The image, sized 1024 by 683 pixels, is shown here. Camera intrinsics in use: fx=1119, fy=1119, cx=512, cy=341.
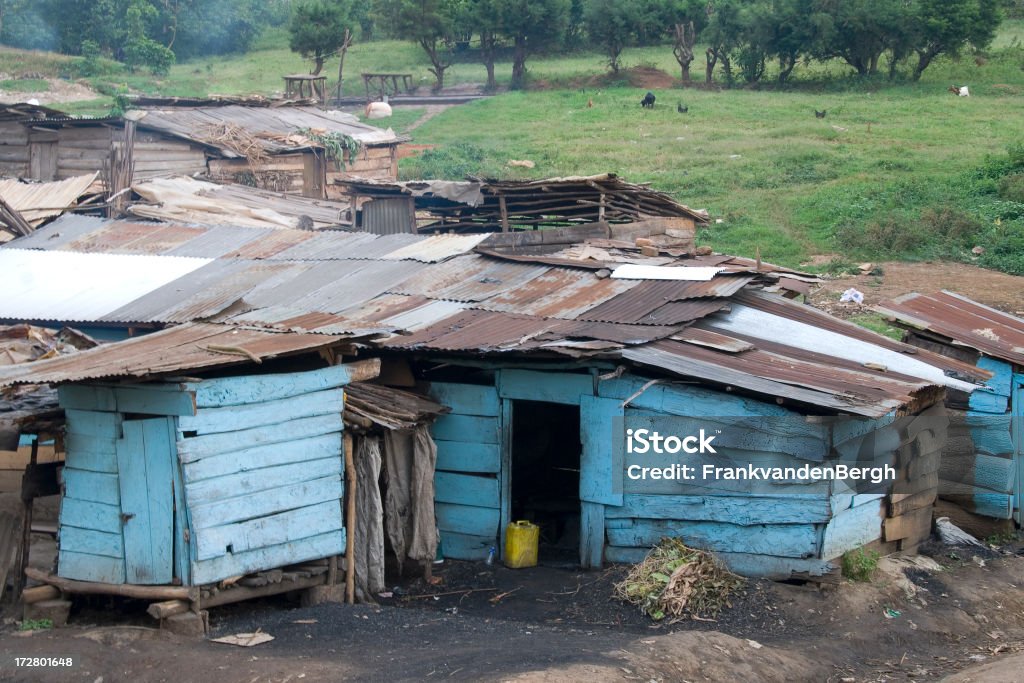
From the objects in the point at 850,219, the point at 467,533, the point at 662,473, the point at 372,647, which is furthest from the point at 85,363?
the point at 850,219

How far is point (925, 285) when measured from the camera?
20000 millimetres

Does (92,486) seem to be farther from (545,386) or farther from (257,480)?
(545,386)

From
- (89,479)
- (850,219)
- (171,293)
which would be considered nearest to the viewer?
(89,479)

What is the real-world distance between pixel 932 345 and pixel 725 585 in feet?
14.3

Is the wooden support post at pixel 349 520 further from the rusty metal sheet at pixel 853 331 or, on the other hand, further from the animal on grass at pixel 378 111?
the animal on grass at pixel 378 111

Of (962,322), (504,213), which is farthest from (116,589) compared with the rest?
(504,213)

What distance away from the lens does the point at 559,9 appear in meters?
44.3

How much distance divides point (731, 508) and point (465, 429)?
103 inches

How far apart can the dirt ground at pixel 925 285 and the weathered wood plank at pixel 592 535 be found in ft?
31.9

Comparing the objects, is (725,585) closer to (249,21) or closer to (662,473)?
(662,473)

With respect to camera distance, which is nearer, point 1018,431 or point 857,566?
point 857,566

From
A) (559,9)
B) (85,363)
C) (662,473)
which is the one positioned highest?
(559,9)

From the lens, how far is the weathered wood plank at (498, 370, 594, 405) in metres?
10.0

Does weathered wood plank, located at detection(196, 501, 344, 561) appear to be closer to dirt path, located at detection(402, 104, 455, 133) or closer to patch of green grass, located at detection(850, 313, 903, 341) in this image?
patch of green grass, located at detection(850, 313, 903, 341)
